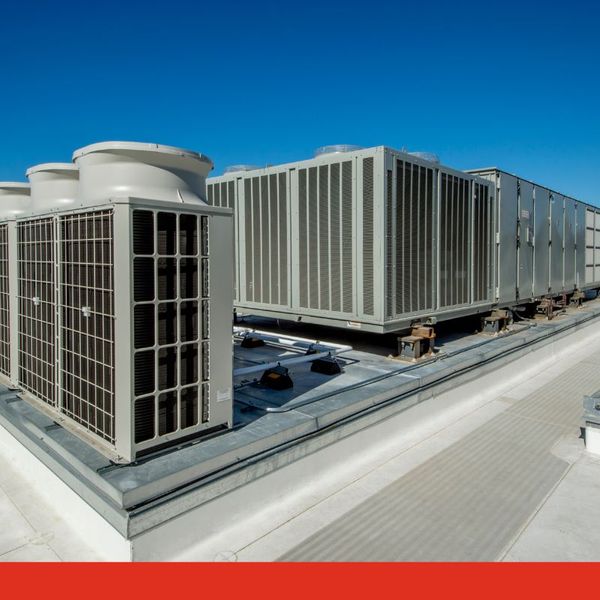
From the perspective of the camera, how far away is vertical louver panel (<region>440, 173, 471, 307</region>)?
6.71 metres

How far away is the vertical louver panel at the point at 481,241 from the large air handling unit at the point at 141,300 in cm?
548

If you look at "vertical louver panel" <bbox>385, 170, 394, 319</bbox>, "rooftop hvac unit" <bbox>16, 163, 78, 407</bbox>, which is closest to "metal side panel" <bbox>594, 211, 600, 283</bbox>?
"vertical louver panel" <bbox>385, 170, 394, 319</bbox>

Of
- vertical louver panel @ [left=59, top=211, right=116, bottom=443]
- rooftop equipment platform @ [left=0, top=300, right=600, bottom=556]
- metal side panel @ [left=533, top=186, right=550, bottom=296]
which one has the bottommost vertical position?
rooftop equipment platform @ [left=0, top=300, right=600, bottom=556]

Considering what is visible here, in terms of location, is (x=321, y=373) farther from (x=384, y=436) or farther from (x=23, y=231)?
(x=23, y=231)

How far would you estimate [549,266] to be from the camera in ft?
37.1

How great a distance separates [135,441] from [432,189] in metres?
5.01

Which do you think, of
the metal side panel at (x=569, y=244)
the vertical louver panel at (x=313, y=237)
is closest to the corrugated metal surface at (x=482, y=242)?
the vertical louver panel at (x=313, y=237)

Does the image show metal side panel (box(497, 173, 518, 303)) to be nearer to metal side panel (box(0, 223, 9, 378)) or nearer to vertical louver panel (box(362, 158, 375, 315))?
vertical louver panel (box(362, 158, 375, 315))

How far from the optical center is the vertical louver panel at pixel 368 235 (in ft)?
18.3

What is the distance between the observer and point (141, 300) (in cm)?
292

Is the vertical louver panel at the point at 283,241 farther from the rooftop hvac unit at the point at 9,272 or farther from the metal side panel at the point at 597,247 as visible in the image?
the metal side panel at the point at 597,247

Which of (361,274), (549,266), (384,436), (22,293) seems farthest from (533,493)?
(549,266)

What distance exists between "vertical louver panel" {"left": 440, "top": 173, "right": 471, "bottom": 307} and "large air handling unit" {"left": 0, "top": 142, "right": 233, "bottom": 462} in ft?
13.9

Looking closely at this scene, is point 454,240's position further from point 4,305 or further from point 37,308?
point 4,305
